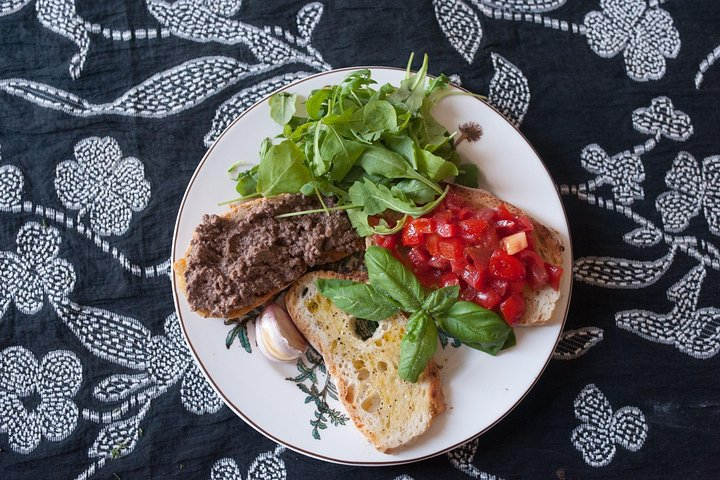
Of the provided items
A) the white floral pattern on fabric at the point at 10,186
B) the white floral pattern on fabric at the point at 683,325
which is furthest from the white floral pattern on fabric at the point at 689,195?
the white floral pattern on fabric at the point at 10,186

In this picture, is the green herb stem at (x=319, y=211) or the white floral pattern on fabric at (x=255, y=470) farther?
the white floral pattern on fabric at (x=255, y=470)

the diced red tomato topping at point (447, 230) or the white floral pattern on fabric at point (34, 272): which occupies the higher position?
the diced red tomato topping at point (447, 230)

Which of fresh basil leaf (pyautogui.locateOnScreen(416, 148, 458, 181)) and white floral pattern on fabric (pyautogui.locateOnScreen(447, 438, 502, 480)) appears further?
white floral pattern on fabric (pyautogui.locateOnScreen(447, 438, 502, 480))

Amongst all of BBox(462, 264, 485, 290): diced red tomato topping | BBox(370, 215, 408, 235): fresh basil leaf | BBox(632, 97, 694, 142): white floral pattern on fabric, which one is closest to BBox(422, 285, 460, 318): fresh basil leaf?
BBox(462, 264, 485, 290): diced red tomato topping

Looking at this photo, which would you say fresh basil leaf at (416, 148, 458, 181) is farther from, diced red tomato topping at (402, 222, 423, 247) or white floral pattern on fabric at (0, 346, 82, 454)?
white floral pattern on fabric at (0, 346, 82, 454)

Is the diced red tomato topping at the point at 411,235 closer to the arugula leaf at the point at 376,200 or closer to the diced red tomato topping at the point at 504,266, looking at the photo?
the arugula leaf at the point at 376,200

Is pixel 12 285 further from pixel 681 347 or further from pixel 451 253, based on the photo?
pixel 681 347
